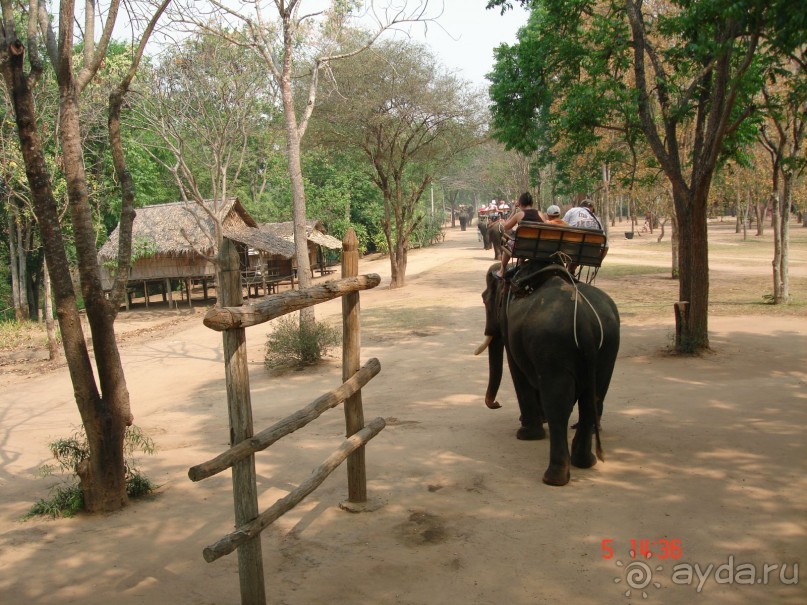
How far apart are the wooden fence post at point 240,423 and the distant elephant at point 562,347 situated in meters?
2.69

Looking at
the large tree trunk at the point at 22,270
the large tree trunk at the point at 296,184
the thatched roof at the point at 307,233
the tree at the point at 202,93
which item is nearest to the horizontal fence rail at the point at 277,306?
the large tree trunk at the point at 296,184

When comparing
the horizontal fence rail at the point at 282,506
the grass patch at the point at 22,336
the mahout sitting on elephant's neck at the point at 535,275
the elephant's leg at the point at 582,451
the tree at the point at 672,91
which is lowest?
the grass patch at the point at 22,336

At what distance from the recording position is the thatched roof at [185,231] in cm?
2512

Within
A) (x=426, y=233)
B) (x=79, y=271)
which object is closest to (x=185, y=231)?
(x=79, y=271)

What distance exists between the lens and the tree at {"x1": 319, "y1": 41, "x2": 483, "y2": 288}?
68.2ft

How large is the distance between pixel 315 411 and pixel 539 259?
2.68 meters

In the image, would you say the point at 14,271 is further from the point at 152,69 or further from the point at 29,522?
the point at 29,522

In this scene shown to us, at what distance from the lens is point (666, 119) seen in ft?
34.6

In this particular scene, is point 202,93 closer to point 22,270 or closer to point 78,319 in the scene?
point 22,270

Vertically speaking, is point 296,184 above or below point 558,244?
above

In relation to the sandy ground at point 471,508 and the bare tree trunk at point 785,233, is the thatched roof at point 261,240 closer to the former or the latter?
the sandy ground at point 471,508

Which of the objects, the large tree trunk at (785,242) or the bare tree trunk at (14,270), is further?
the bare tree trunk at (14,270)
